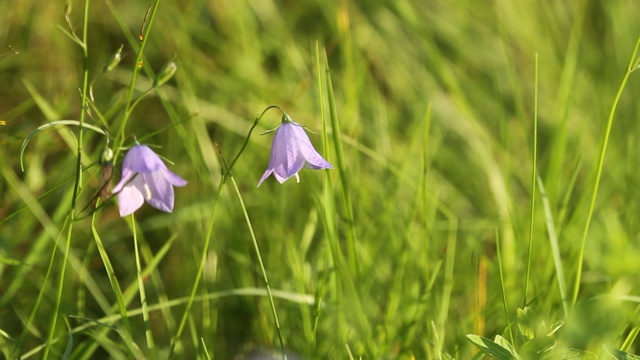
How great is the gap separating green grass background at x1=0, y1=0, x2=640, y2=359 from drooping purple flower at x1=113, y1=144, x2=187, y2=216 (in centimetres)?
6

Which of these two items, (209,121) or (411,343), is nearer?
(411,343)

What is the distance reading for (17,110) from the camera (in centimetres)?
217

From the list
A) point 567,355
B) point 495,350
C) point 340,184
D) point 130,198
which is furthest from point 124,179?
point 567,355

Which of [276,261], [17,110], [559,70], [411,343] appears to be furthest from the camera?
[559,70]

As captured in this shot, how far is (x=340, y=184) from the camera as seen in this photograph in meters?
1.73

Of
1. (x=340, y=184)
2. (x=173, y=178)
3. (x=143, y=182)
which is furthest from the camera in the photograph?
(x=340, y=184)

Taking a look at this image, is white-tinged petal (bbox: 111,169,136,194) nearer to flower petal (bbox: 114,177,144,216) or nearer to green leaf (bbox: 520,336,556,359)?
flower petal (bbox: 114,177,144,216)

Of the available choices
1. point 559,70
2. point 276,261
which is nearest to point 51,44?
point 276,261

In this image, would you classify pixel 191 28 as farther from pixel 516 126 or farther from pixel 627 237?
pixel 627 237

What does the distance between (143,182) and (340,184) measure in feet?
1.52

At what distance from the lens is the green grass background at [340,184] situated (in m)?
1.67

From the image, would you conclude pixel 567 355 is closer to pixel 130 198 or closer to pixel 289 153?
pixel 289 153

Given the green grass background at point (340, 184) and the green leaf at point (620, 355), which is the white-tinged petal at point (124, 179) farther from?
the green leaf at point (620, 355)

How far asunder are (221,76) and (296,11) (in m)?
0.53
